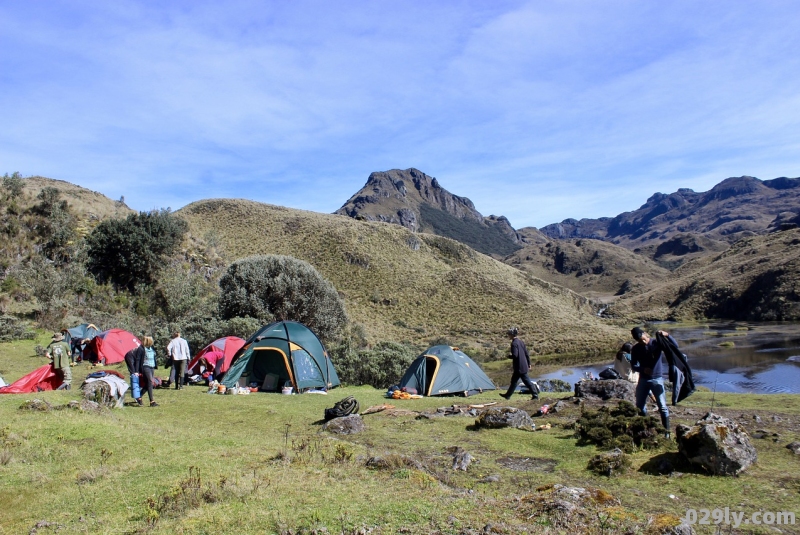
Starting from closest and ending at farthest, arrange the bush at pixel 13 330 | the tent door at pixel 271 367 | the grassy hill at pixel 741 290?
the tent door at pixel 271 367 < the bush at pixel 13 330 < the grassy hill at pixel 741 290

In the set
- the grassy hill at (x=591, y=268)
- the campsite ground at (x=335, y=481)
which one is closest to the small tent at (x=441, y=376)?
the campsite ground at (x=335, y=481)

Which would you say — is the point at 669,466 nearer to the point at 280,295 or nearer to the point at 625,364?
the point at 625,364

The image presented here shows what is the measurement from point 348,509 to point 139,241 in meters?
33.9

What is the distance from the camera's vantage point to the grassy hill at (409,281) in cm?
5078

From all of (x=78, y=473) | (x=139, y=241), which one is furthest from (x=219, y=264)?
(x=78, y=473)

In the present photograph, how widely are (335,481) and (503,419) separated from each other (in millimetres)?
4923

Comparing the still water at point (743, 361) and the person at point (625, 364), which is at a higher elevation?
the person at point (625, 364)

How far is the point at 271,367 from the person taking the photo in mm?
18031

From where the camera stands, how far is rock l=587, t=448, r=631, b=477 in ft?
22.9

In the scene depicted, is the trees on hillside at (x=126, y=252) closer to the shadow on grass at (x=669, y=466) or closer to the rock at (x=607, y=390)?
the rock at (x=607, y=390)

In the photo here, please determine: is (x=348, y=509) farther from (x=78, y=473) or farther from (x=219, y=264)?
(x=219, y=264)

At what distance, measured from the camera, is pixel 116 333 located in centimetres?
2214

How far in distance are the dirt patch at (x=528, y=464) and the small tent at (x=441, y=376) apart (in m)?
8.91

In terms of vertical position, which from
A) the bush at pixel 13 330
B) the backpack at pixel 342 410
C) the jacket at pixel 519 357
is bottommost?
the backpack at pixel 342 410
